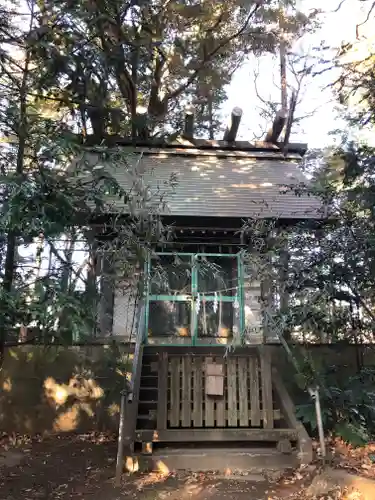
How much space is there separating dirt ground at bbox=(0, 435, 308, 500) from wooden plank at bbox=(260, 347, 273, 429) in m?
1.12

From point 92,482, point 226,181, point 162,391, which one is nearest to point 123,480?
point 92,482

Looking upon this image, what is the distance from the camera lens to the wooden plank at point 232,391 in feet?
22.2

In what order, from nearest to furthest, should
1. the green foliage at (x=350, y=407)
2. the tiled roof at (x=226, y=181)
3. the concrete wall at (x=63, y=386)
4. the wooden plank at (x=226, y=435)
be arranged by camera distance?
the green foliage at (x=350, y=407)
the wooden plank at (x=226, y=435)
the concrete wall at (x=63, y=386)
the tiled roof at (x=226, y=181)

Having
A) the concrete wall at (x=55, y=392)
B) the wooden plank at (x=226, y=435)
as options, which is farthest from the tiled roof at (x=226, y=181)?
the wooden plank at (x=226, y=435)

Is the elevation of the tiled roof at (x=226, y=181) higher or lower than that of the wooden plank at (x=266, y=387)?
higher

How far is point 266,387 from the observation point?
277 inches

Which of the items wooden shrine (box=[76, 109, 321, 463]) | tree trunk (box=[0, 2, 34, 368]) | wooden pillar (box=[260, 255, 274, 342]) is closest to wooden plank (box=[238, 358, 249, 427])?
wooden shrine (box=[76, 109, 321, 463])

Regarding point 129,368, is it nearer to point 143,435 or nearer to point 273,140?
point 143,435

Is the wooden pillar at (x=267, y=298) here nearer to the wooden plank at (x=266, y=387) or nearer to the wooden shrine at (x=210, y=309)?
the wooden shrine at (x=210, y=309)

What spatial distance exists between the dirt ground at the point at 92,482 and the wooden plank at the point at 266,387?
1.12m

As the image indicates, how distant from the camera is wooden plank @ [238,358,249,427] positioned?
6.78 m

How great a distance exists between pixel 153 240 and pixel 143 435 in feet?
8.56

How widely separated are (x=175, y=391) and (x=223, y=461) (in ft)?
4.03

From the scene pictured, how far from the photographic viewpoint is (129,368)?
668 centimetres
